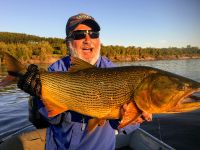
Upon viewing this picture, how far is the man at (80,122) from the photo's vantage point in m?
3.42

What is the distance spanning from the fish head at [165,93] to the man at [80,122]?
19cm

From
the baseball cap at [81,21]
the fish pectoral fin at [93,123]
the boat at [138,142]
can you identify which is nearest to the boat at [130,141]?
the boat at [138,142]

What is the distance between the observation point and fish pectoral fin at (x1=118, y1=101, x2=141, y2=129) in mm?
2904

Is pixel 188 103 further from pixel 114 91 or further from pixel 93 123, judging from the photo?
pixel 93 123

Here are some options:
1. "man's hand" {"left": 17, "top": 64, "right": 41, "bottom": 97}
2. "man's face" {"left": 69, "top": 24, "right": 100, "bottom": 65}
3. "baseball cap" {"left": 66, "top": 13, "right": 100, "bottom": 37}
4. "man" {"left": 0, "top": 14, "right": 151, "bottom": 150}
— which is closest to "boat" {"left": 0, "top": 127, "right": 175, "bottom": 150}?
"man" {"left": 0, "top": 14, "right": 151, "bottom": 150}

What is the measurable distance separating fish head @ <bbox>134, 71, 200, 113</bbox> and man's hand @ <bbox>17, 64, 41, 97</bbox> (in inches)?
50.2

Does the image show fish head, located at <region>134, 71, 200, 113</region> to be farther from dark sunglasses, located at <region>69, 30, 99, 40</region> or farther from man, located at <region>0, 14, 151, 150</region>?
dark sunglasses, located at <region>69, 30, 99, 40</region>

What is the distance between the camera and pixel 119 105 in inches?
117

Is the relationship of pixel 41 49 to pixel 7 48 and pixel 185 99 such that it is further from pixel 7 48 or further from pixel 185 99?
pixel 185 99

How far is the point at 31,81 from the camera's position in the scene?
3396mm

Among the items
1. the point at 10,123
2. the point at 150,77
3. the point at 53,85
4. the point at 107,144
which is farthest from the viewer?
the point at 10,123

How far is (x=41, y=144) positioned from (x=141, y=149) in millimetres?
2578

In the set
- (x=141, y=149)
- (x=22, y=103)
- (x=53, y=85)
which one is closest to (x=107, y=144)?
(x=53, y=85)

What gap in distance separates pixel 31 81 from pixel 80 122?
84cm
